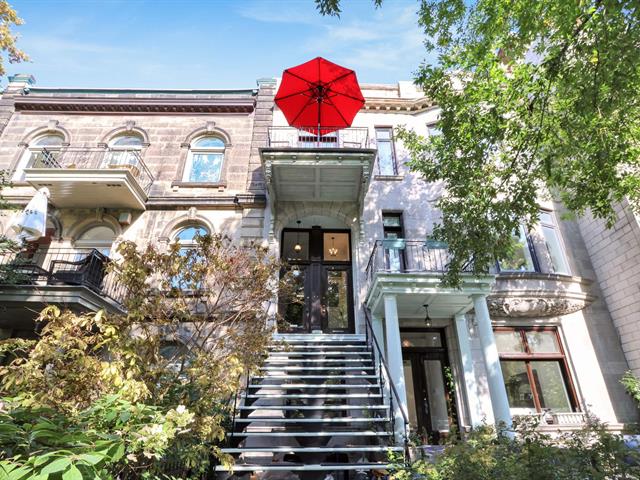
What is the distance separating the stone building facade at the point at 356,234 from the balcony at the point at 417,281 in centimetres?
5

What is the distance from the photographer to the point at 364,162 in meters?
9.22

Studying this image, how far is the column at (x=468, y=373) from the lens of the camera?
8102mm

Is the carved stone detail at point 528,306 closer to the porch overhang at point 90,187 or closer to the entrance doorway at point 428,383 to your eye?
the entrance doorway at point 428,383

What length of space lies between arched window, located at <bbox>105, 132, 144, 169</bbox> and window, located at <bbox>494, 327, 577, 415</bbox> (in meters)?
12.5

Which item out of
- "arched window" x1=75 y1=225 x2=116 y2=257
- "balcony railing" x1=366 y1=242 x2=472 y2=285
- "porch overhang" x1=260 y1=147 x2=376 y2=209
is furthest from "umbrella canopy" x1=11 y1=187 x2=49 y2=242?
"balcony railing" x1=366 y1=242 x2=472 y2=285

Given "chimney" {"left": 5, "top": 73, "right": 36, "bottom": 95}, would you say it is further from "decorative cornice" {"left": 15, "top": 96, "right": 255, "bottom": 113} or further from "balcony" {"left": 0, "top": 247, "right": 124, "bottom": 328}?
"balcony" {"left": 0, "top": 247, "right": 124, "bottom": 328}

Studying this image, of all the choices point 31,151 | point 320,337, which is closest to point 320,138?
point 320,337

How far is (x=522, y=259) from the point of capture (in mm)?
9984

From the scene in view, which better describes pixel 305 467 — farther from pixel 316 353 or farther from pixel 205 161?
→ pixel 205 161

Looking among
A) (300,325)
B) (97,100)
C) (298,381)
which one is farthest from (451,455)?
(97,100)

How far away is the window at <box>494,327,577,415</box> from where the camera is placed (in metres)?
8.72

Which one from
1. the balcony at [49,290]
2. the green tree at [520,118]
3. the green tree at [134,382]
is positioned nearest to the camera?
the green tree at [134,382]

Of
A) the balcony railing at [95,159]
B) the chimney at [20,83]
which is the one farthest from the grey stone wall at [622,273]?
the chimney at [20,83]

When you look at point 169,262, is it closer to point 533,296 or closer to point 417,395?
point 417,395
